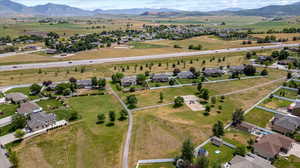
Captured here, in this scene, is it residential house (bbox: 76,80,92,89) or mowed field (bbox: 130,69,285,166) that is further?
residential house (bbox: 76,80,92,89)

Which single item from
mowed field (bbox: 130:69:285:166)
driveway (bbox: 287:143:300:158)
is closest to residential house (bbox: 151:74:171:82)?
mowed field (bbox: 130:69:285:166)

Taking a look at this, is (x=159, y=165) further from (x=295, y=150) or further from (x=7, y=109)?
(x=7, y=109)

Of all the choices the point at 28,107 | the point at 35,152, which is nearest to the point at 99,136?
the point at 35,152

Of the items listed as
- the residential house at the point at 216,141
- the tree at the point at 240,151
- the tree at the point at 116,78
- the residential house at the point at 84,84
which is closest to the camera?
the tree at the point at 240,151

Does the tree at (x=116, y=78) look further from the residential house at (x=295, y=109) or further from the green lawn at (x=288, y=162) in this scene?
the residential house at (x=295, y=109)

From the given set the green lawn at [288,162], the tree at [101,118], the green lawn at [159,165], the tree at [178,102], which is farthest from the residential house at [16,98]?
the green lawn at [288,162]

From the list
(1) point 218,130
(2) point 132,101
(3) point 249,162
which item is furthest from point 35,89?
(3) point 249,162

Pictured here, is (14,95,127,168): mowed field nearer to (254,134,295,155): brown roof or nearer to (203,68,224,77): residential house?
(254,134,295,155): brown roof
